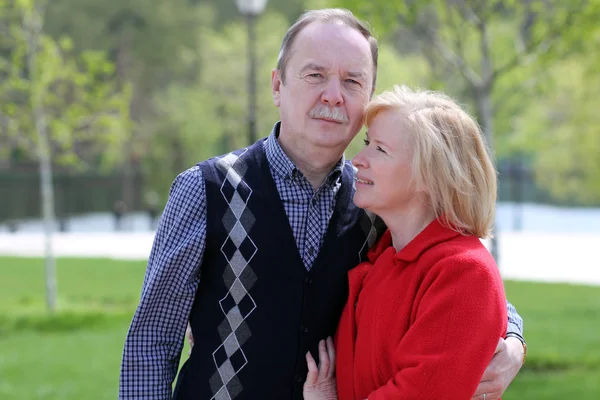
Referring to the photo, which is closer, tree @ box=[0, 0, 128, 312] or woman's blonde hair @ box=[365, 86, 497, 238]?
woman's blonde hair @ box=[365, 86, 497, 238]

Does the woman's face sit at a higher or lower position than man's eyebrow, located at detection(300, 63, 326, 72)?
lower

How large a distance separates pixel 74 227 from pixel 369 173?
30316 millimetres

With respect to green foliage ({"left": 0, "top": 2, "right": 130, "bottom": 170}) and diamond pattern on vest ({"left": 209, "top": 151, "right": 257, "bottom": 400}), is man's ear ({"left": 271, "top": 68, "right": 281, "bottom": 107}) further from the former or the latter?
green foliage ({"left": 0, "top": 2, "right": 130, "bottom": 170})

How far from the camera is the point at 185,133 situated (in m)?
31.4

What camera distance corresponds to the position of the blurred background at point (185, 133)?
747cm

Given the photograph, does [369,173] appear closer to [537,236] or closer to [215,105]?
[537,236]

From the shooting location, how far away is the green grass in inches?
282

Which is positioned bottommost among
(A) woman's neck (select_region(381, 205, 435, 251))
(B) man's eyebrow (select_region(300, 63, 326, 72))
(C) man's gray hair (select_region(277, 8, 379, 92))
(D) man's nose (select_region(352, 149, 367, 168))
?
(A) woman's neck (select_region(381, 205, 435, 251))

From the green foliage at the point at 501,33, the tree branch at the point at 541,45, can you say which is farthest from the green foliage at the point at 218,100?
the tree branch at the point at 541,45

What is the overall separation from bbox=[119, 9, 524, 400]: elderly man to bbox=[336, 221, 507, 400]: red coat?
19 centimetres

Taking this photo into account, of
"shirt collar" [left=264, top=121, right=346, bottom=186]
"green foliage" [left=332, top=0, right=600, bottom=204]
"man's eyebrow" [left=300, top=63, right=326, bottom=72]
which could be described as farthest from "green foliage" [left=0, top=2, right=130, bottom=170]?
"man's eyebrow" [left=300, top=63, right=326, bottom=72]

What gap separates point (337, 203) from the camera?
7.82 feet

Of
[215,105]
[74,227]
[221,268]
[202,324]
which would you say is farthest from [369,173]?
[74,227]

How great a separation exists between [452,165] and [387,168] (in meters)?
0.18
